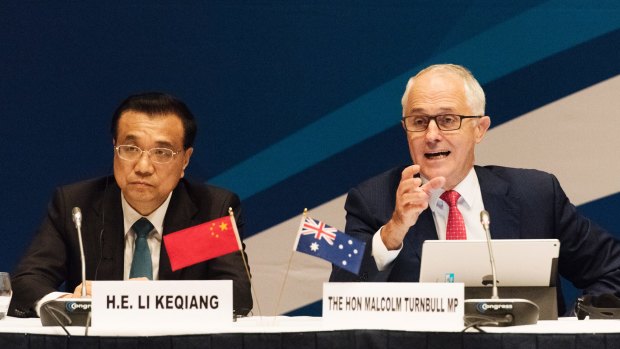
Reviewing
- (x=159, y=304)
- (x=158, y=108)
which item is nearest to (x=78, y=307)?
(x=159, y=304)

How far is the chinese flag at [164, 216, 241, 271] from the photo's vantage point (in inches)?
114

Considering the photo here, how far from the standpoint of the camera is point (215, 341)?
250 centimetres

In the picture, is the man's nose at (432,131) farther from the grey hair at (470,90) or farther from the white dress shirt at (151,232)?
the white dress shirt at (151,232)

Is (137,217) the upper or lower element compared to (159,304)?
upper

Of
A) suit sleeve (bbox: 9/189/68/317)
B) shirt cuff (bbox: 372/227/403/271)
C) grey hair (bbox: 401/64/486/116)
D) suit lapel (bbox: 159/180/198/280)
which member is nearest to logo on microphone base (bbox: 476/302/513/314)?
shirt cuff (bbox: 372/227/403/271)

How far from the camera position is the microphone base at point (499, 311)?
2.60 m

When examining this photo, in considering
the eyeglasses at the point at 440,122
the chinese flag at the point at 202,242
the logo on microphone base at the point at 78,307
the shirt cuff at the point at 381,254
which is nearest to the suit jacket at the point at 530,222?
the shirt cuff at the point at 381,254

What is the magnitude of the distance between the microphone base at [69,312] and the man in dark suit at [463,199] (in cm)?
125

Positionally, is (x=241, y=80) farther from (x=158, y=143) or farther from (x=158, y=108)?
(x=158, y=143)

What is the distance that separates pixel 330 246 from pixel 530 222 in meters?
1.17

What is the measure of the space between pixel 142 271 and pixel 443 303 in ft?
5.04

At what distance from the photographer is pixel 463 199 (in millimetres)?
3791

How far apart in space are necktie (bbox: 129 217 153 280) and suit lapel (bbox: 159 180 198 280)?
54mm

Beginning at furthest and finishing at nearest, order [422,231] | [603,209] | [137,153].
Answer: [603,209] → [137,153] → [422,231]
